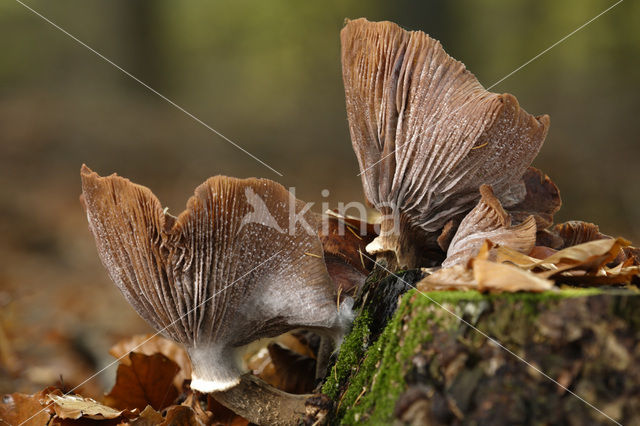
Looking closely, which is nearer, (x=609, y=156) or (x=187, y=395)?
(x=187, y=395)

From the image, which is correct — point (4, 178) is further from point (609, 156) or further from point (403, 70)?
point (609, 156)

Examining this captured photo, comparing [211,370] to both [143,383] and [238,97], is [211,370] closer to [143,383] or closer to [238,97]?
[143,383]

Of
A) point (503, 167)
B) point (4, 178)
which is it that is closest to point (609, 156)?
point (503, 167)

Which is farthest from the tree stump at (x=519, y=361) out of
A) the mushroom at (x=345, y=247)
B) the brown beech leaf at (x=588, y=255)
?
the mushroom at (x=345, y=247)

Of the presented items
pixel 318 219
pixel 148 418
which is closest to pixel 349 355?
pixel 318 219

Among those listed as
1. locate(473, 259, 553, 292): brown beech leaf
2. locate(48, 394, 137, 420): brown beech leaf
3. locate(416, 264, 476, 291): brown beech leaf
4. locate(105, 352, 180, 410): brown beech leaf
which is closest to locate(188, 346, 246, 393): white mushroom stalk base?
locate(48, 394, 137, 420): brown beech leaf

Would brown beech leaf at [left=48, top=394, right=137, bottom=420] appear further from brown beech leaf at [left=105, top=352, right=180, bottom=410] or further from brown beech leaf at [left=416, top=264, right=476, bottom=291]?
brown beech leaf at [left=416, top=264, right=476, bottom=291]

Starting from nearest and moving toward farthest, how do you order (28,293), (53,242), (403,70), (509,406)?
(509,406) → (403,70) → (28,293) → (53,242)
